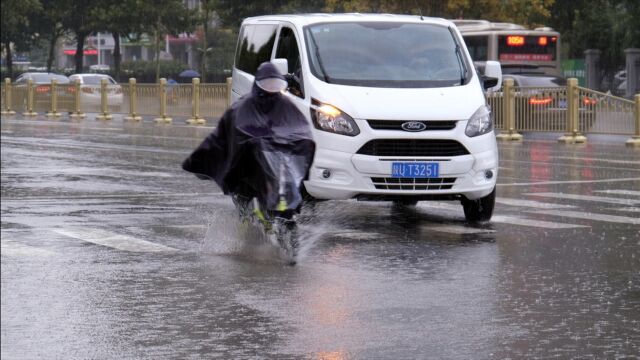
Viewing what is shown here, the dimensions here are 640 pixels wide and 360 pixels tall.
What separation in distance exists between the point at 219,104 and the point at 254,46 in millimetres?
23320

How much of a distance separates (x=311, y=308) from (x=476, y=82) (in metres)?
5.64

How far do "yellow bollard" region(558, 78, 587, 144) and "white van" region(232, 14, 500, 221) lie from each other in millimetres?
15075

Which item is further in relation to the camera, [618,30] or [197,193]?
[618,30]

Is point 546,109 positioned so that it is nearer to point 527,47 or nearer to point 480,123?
point 527,47

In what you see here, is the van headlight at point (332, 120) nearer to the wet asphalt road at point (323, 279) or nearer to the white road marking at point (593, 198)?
the wet asphalt road at point (323, 279)

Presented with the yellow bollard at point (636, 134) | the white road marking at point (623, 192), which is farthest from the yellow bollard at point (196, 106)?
the white road marking at point (623, 192)

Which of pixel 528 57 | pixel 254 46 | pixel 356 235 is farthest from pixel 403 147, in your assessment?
pixel 528 57

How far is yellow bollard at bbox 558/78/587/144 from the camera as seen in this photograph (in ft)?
93.4

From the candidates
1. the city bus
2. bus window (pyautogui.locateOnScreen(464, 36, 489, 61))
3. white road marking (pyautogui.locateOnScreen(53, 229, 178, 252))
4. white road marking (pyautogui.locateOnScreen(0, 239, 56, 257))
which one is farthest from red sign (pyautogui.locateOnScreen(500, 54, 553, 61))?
white road marking (pyautogui.locateOnScreen(0, 239, 56, 257))

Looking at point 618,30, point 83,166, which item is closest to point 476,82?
point 83,166

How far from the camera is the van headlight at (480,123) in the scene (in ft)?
39.9

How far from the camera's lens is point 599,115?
28516 millimetres

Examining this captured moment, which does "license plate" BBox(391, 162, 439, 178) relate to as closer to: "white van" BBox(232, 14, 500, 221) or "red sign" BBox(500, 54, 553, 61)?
"white van" BBox(232, 14, 500, 221)

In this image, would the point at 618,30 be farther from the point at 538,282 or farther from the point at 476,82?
the point at 538,282
